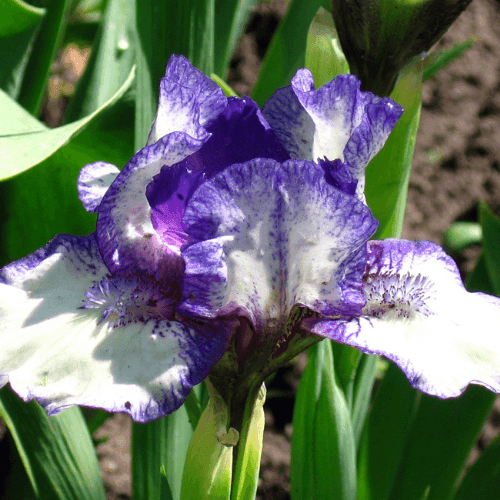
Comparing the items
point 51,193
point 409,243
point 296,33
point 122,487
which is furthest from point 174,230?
point 122,487

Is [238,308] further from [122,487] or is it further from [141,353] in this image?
[122,487]

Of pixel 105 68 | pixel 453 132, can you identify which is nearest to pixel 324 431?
pixel 105 68

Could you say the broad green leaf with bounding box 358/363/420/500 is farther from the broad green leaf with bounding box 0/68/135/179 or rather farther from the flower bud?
the broad green leaf with bounding box 0/68/135/179

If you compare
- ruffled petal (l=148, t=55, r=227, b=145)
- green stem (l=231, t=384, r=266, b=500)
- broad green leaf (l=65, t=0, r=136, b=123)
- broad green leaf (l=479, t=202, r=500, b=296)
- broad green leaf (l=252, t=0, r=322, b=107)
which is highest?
ruffled petal (l=148, t=55, r=227, b=145)

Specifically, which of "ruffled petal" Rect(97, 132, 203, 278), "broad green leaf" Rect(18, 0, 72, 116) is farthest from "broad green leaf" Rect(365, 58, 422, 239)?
"broad green leaf" Rect(18, 0, 72, 116)

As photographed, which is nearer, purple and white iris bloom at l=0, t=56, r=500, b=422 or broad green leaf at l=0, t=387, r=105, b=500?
purple and white iris bloom at l=0, t=56, r=500, b=422

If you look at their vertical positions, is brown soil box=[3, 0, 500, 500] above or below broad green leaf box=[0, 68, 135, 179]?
below

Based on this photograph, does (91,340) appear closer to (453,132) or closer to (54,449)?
(54,449)

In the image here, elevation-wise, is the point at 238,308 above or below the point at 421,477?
above
